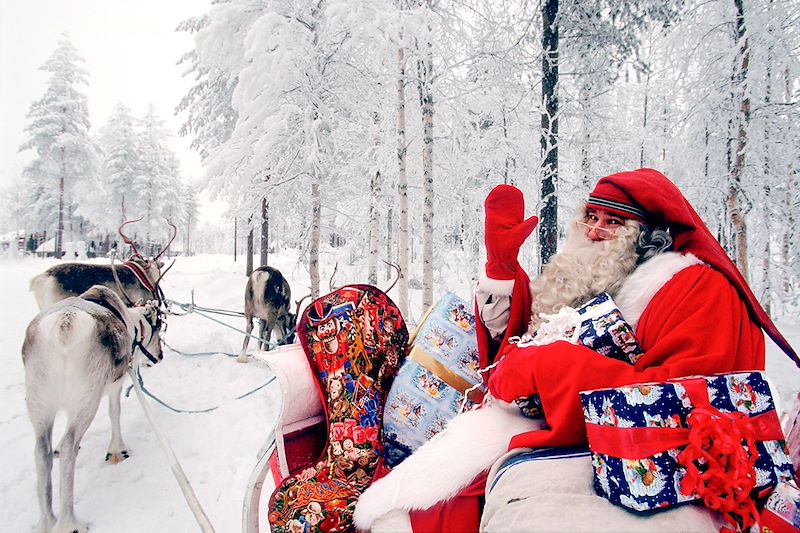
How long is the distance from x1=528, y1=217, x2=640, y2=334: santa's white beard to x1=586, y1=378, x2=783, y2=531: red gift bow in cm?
62

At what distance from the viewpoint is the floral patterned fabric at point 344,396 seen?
5.95ft

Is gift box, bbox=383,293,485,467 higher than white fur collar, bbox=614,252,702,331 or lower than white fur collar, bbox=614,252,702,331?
lower

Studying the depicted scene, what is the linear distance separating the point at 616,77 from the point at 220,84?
1156 cm

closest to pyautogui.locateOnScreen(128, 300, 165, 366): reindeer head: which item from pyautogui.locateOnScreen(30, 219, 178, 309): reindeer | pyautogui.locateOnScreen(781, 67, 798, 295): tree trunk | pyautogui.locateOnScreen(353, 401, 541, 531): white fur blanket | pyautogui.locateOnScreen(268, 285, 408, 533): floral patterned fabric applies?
pyautogui.locateOnScreen(30, 219, 178, 309): reindeer

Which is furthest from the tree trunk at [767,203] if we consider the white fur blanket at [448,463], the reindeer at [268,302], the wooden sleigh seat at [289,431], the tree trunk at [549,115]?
the wooden sleigh seat at [289,431]

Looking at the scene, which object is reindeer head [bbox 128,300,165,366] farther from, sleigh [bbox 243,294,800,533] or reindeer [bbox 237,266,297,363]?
sleigh [bbox 243,294,800,533]

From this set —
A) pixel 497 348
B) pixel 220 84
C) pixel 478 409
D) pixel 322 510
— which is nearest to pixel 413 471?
pixel 478 409

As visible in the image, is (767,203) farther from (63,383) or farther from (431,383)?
(63,383)

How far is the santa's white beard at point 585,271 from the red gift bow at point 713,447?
62 cm

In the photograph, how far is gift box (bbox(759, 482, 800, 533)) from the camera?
105 cm

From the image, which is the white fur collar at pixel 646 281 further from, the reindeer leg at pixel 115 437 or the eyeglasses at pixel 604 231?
the reindeer leg at pixel 115 437

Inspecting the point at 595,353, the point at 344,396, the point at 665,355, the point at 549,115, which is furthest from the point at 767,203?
the point at 344,396

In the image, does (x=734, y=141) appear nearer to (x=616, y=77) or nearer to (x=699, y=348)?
(x=616, y=77)

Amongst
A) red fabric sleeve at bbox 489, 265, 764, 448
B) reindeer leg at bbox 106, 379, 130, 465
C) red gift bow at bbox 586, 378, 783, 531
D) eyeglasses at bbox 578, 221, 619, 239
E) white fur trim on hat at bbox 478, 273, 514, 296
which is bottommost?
reindeer leg at bbox 106, 379, 130, 465
